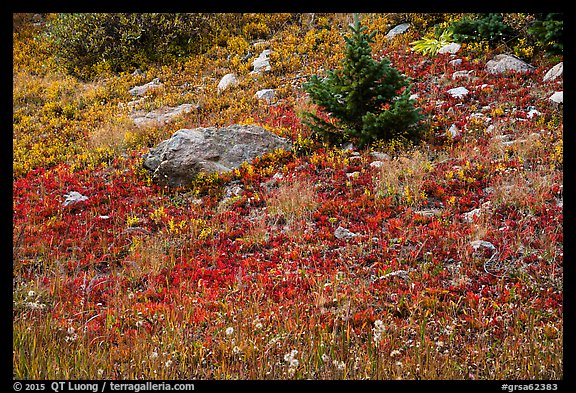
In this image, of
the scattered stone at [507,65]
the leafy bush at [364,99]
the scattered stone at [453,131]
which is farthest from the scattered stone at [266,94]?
the scattered stone at [507,65]

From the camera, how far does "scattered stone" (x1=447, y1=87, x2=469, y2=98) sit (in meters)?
12.4

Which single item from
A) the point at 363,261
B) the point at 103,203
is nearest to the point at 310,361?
the point at 363,261

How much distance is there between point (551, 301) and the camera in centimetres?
482

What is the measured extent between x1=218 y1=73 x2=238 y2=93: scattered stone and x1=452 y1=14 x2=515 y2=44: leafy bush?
8345 millimetres

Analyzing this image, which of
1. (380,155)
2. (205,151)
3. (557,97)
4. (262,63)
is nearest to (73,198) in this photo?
(205,151)

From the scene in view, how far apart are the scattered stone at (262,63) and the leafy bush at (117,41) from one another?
357 cm

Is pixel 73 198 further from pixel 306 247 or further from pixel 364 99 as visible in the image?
pixel 364 99

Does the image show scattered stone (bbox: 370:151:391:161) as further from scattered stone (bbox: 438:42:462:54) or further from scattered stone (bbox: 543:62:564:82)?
scattered stone (bbox: 438:42:462:54)

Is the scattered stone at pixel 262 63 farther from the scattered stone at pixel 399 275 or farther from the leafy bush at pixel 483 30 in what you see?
the scattered stone at pixel 399 275

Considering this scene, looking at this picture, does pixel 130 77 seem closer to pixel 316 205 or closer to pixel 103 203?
pixel 103 203

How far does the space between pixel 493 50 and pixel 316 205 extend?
10.3 metres

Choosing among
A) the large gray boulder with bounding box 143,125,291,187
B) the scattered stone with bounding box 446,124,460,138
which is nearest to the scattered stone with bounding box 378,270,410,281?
the large gray boulder with bounding box 143,125,291,187

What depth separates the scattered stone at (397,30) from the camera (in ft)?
57.4
